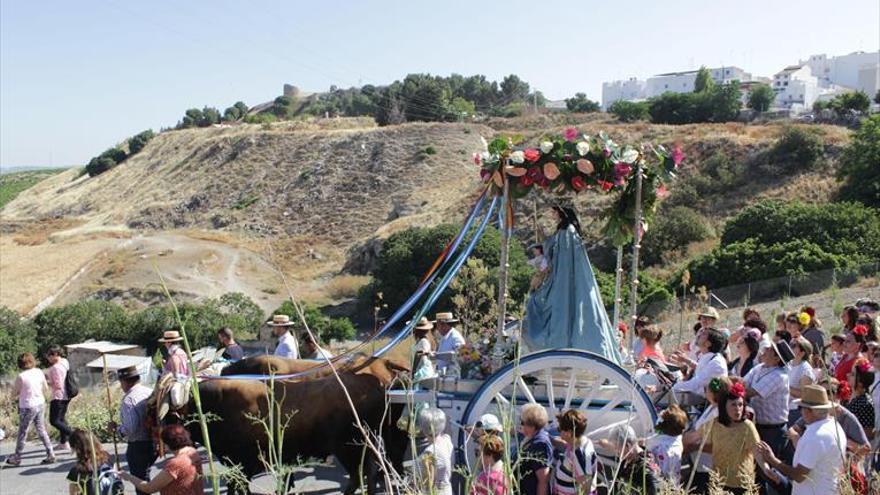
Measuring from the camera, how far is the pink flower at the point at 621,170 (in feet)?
22.4

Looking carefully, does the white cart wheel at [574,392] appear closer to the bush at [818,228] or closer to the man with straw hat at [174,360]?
the man with straw hat at [174,360]

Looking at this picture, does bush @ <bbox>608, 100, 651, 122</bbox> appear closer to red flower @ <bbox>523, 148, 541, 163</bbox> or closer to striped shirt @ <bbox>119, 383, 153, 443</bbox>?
red flower @ <bbox>523, 148, 541, 163</bbox>

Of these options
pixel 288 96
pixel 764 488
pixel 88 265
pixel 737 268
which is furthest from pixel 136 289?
pixel 288 96

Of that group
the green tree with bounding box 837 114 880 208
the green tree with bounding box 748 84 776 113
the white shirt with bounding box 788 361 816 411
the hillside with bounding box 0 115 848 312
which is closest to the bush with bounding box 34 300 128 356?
the hillside with bounding box 0 115 848 312

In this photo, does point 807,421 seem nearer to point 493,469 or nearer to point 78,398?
point 493,469

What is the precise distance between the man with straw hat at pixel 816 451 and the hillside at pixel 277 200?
87.5 ft

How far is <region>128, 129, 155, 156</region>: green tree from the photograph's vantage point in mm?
83494

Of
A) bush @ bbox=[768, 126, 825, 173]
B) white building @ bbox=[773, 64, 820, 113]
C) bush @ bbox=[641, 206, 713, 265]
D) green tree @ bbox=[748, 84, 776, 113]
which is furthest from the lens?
white building @ bbox=[773, 64, 820, 113]

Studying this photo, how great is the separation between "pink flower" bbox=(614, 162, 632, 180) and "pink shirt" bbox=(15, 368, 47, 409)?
6378mm

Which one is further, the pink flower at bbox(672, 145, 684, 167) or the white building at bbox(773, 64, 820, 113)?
the white building at bbox(773, 64, 820, 113)

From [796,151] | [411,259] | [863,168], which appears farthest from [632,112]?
[411,259]

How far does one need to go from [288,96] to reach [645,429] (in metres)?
100

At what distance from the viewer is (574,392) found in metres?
6.80

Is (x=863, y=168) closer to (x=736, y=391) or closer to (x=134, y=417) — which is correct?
(x=736, y=391)
